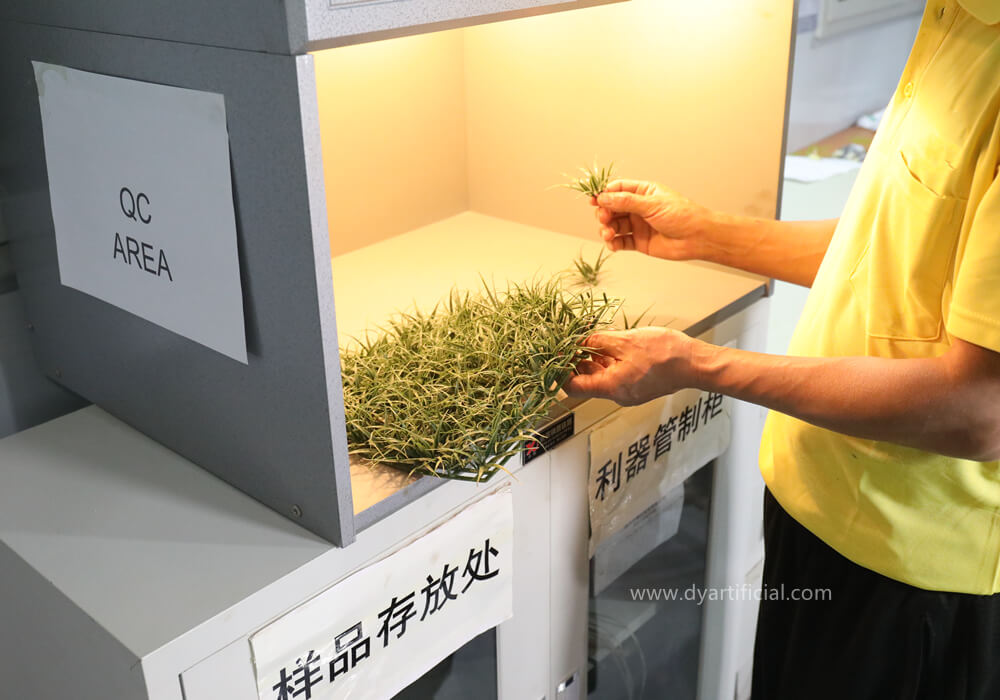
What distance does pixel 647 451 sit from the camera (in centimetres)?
129

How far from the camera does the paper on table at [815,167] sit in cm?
164

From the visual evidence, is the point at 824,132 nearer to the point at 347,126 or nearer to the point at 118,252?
the point at 347,126

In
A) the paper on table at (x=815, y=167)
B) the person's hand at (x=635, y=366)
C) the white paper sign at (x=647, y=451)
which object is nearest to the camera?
the person's hand at (x=635, y=366)

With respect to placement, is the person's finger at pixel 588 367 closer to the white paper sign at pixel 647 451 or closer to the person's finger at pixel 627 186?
the white paper sign at pixel 647 451

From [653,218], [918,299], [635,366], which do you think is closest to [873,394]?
[918,299]

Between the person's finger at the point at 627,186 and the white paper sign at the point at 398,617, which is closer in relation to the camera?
the white paper sign at the point at 398,617

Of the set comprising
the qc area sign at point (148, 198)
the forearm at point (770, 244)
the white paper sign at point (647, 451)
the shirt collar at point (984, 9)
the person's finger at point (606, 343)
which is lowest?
the white paper sign at point (647, 451)

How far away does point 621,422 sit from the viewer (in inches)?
47.9

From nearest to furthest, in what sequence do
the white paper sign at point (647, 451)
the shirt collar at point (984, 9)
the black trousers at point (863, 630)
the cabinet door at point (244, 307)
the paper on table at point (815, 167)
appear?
the cabinet door at point (244, 307) < the shirt collar at point (984, 9) < the black trousers at point (863, 630) < the white paper sign at point (647, 451) < the paper on table at point (815, 167)

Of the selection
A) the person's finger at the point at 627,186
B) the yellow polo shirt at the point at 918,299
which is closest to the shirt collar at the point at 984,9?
the yellow polo shirt at the point at 918,299

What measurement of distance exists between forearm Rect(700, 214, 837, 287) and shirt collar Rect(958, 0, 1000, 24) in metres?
0.45

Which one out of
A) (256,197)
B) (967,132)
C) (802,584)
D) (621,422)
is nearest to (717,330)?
(621,422)

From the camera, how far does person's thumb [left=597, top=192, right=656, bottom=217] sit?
1.34 meters

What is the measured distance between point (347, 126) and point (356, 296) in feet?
0.99
